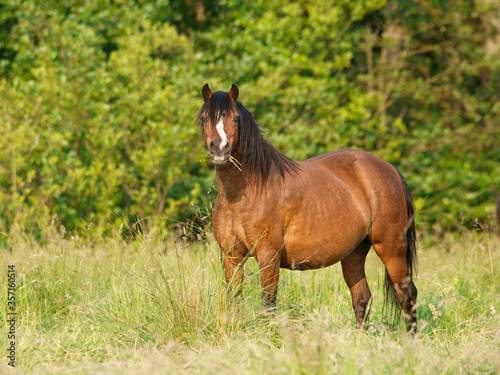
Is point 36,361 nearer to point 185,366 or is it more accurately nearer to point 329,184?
point 185,366

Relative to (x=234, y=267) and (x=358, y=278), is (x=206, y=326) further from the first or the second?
(x=358, y=278)

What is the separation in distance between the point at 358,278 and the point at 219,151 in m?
2.02

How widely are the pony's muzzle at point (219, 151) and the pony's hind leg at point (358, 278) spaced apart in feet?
6.08

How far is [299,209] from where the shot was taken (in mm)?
4543

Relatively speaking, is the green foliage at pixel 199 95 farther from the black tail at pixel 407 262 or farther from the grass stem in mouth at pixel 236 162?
the black tail at pixel 407 262

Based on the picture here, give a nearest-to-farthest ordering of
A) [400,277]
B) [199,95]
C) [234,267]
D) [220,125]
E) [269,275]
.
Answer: [220,125]
[269,275]
[234,267]
[400,277]
[199,95]

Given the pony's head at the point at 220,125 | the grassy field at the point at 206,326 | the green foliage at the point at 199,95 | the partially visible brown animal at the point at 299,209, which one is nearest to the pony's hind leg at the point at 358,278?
the partially visible brown animal at the point at 299,209

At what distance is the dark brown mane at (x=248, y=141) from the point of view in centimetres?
416

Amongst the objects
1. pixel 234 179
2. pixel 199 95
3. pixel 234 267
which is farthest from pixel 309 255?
pixel 199 95

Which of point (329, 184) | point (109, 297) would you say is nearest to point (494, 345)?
point (329, 184)

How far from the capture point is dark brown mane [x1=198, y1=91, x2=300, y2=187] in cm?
416

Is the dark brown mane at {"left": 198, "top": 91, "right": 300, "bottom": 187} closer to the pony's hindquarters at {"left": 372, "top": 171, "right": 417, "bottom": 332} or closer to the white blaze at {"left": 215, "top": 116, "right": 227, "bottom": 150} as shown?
the white blaze at {"left": 215, "top": 116, "right": 227, "bottom": 150}

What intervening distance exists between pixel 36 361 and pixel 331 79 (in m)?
9.22

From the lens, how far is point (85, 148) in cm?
970
